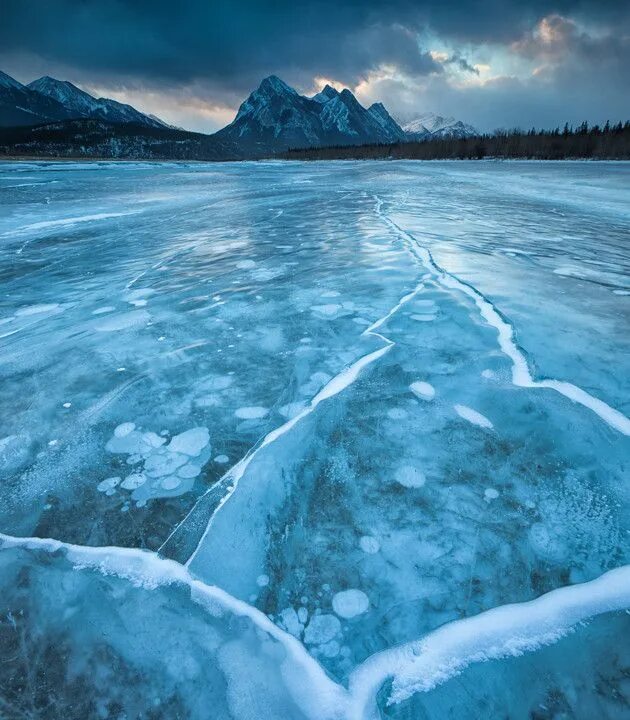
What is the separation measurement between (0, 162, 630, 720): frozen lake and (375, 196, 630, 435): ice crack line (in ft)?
0.05

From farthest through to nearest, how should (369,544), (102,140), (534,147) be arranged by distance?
(102,140), (534,147), (369,544)

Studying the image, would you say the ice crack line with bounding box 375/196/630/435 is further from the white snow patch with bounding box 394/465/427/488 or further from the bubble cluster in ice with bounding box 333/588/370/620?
the bubble cluster in ice with bounding box 333/588/370/620

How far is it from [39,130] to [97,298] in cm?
17685

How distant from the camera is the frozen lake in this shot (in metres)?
0.95

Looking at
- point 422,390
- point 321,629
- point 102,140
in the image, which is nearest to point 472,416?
point 422,390

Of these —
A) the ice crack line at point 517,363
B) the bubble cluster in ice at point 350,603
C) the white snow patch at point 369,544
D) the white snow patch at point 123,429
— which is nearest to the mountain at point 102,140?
the ice crack line at point 517,363

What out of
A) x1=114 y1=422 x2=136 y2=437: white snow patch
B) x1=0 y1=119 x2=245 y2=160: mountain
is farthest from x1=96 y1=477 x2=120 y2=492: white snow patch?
x1=0 y1=119 x2=245 y2=160: mountain

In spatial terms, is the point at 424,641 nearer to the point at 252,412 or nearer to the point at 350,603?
the point at 350,603

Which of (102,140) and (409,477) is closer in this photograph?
(409,477)

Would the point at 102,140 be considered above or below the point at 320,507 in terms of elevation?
above

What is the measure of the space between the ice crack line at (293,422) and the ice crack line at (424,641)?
18cm

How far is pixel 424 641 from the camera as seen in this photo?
1005mm

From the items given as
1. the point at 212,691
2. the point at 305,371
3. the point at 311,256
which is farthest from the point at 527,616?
the point at 311,256

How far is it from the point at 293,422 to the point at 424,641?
38.2 inches
